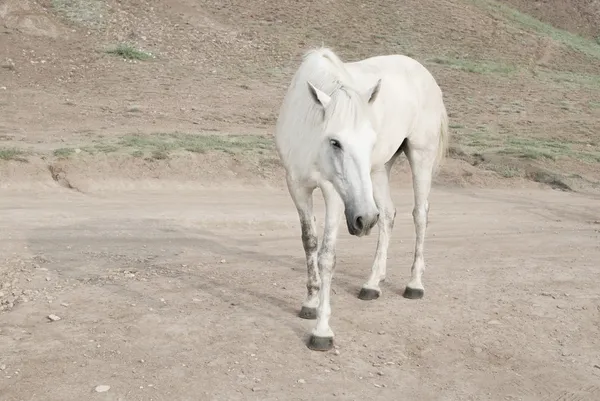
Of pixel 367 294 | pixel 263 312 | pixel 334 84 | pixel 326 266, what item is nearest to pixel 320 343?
pixel 326 266

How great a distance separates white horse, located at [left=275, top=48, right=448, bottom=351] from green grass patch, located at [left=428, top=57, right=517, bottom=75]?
48.4 ft

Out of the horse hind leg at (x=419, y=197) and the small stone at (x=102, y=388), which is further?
the horse hind leg at (x=419, y=197)

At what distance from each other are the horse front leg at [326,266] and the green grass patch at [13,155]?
6.33 meters

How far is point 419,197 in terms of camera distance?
20.7ft

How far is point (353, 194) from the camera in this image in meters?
4.31

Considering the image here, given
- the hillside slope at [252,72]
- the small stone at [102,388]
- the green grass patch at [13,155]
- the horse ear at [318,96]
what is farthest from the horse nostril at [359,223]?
the green grass patch at [13,155]

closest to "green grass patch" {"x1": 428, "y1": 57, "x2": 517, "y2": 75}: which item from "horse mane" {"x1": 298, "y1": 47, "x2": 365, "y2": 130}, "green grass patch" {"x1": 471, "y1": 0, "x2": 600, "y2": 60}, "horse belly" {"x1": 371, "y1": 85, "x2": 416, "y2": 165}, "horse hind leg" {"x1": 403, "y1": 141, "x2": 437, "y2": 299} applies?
"green grass patch" {"x1": 471, "y1": 0, "x2": 600, "y2": 60}

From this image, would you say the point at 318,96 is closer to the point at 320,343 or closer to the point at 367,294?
the point at 320,343

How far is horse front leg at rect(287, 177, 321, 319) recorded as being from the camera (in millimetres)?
5075

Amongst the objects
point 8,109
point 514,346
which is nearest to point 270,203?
point 514,346

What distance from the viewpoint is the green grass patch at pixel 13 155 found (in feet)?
32.3

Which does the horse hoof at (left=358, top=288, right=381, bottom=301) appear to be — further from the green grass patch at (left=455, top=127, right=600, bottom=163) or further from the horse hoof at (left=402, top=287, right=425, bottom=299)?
the green grass patch at (left=455, top=127, right=600, bottom=163)

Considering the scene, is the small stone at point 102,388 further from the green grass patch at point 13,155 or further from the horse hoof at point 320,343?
the green grass patch at point 13,155

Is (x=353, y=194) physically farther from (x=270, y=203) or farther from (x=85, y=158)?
(x=85, y=158)
